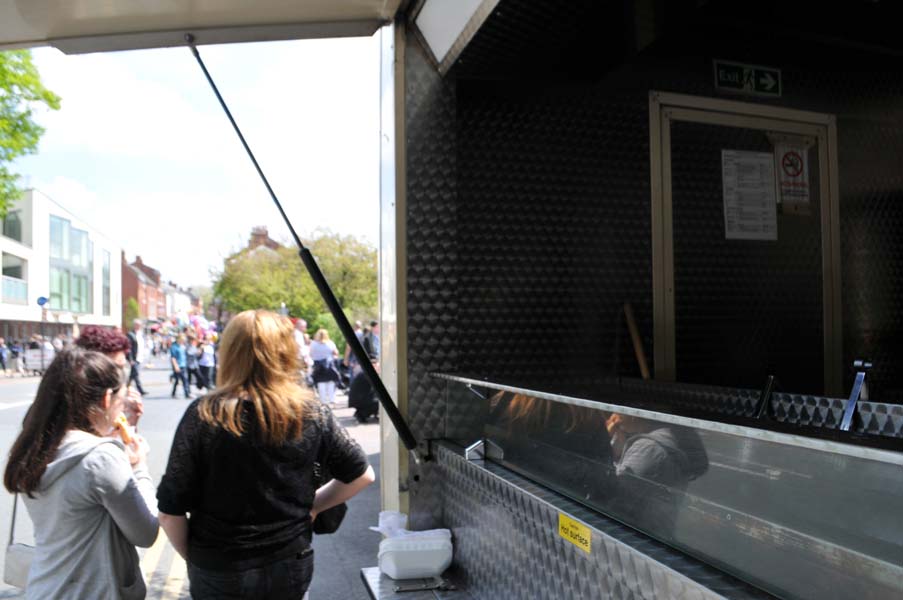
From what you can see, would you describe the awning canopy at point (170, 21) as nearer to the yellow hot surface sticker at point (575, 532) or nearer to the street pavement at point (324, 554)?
the street pavement at point (324, 554)

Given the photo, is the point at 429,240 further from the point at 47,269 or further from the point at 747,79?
the point at 47,269

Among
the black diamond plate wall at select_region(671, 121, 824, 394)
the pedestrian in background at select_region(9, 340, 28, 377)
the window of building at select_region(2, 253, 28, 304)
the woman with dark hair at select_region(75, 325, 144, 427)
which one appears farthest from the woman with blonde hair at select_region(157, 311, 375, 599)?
the window of building at select_region(2, 253, 28, 304)

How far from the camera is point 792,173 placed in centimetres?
424

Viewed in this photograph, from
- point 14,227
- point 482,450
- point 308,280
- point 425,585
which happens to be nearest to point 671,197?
point 482,450

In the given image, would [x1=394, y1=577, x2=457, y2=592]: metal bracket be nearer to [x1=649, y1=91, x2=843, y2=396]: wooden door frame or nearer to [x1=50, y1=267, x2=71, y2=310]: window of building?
[x1=649, y1=91, x2=843, y2=396]: wooden door frame

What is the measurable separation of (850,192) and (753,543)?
3.82 m

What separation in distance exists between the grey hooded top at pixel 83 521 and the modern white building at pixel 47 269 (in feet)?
113

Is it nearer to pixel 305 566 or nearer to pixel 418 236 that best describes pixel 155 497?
pixel 305 566

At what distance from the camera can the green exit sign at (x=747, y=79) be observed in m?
4.11

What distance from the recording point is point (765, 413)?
8.36 feet

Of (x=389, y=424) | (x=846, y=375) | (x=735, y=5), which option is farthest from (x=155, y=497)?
(x=846, y=375)

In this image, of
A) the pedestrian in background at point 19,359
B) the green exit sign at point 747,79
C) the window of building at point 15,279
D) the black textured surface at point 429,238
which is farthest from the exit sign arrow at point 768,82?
the window of building at point 15,279

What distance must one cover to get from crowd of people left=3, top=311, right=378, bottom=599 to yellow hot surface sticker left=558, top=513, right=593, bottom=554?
2.63 ft

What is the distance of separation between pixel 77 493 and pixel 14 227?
146 ft
